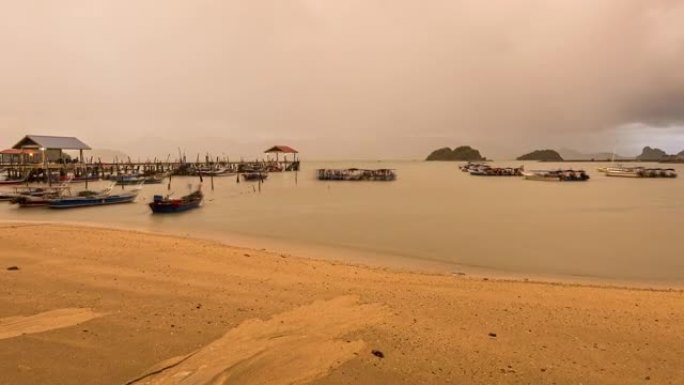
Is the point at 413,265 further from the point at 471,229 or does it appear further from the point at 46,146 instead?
the point at 46,146

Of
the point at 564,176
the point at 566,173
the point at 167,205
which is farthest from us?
the point at 566,173

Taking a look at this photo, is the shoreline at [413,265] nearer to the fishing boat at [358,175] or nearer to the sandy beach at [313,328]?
the sandy beach at [313,328]

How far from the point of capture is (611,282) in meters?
11.9

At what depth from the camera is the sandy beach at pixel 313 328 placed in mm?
4609

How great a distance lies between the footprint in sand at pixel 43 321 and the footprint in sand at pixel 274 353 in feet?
7.17

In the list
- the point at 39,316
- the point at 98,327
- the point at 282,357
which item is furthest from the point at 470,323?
the point at 39,316

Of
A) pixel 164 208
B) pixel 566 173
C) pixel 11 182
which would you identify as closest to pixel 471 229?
pixel 164 208

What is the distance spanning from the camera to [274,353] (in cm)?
502

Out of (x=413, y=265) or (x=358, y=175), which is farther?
(x=358, y=175)

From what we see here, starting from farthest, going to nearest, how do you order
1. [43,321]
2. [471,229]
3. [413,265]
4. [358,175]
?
[358,175] → [471,229] → [413,265] → [43,321]

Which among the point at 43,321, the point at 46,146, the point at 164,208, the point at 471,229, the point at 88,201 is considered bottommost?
the point at 471,229

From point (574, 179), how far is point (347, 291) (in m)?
78.5

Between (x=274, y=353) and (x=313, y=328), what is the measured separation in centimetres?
108

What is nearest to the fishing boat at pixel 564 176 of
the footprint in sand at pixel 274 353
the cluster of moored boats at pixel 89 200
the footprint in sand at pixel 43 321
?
the cluster of moored boats at pixel 89 200
